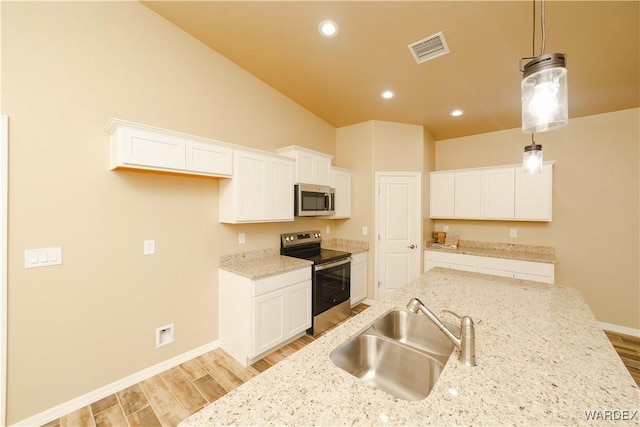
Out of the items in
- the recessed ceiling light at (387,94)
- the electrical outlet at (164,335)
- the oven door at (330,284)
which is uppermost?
the recessed ceiling light at (387,94)

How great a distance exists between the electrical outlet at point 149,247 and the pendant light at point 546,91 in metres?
2.77

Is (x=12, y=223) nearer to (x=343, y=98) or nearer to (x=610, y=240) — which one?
(x=343, y=98)

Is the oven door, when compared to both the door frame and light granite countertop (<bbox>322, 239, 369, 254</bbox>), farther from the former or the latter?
the door frame

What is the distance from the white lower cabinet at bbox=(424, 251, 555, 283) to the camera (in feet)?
10.6

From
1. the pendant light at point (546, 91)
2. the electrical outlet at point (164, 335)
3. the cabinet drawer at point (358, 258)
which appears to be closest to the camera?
the pendant light at point (546, 91)

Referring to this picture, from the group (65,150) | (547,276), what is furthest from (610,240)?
(65,150)

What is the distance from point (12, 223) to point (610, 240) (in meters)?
5.98

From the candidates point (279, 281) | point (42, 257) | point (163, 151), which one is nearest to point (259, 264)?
point (279, 281)

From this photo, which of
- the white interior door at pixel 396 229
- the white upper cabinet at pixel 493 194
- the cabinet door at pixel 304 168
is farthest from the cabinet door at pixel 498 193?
the cabinet door at pixel 304 168

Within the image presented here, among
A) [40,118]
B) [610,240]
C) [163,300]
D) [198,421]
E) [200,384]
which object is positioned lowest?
[200,384]

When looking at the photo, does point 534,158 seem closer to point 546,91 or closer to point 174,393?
point 546,91

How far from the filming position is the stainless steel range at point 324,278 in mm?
3055

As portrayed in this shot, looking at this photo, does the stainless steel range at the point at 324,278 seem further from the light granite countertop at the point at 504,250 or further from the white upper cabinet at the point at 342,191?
the light granite countertop at the point at 504,250

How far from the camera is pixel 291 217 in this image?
3.14 m
